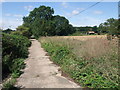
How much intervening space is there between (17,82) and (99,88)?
115 inches

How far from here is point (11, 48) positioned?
8.16 metres

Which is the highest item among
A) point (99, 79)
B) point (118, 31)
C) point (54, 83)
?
point (118, 31)

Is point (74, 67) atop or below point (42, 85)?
atop

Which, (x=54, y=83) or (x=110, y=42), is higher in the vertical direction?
(x=110, y=42)

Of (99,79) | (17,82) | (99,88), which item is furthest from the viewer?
(17,82)

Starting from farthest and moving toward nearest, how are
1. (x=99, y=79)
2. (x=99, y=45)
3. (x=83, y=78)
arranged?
(x=99, y=45)
(x=83, y=78)
(x=99, y=79)

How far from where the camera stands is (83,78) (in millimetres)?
4289

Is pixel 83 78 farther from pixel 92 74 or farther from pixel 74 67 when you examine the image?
pixel 74 67

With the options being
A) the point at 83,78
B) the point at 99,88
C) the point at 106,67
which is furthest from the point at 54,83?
the point at 106,67

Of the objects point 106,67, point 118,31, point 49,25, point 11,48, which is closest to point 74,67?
point 106,67

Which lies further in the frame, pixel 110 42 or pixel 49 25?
pixel 49 25

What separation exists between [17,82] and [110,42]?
468 cm

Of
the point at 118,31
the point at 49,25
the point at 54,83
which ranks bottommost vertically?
the point at 54,83

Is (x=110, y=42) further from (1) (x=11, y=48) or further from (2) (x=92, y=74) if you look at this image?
(1) (x=11, y=48)
